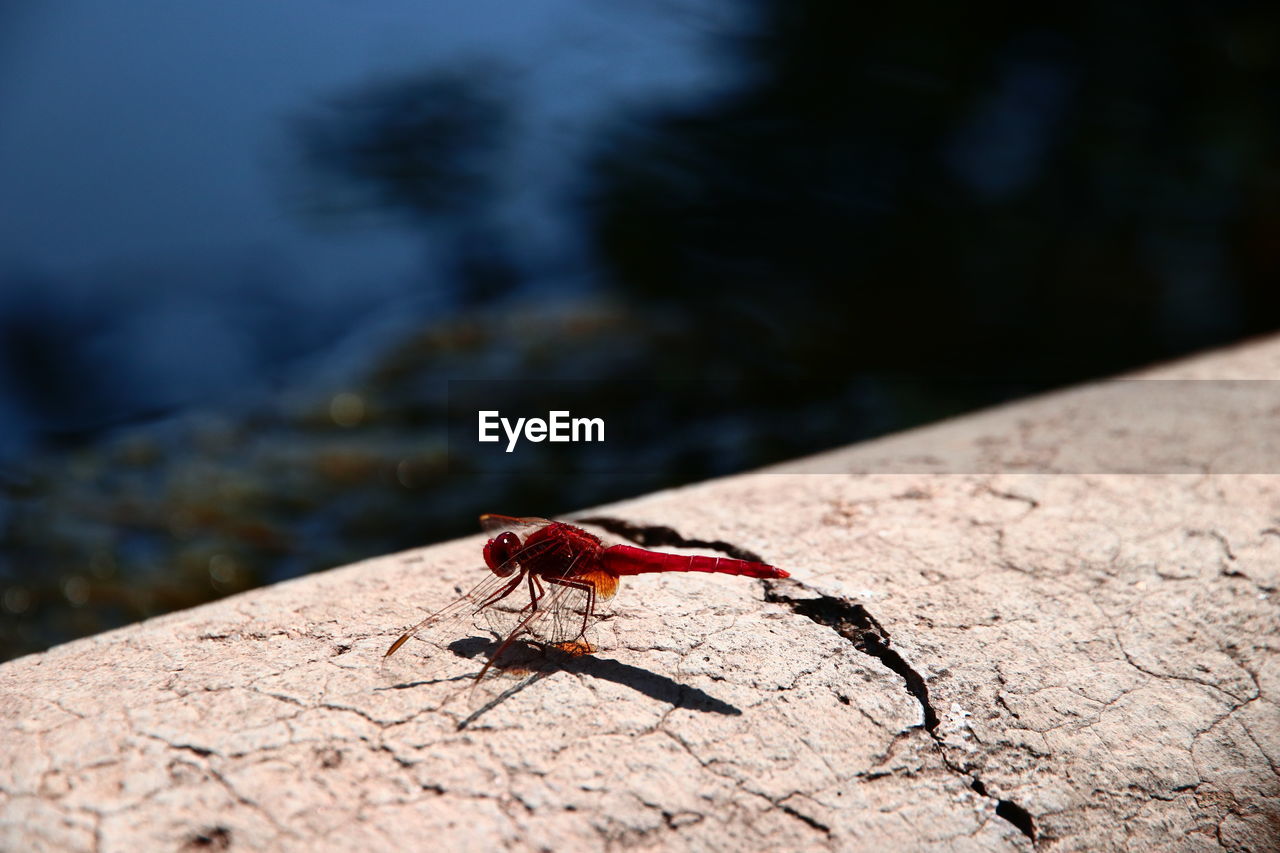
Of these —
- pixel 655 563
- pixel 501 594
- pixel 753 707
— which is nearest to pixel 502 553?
pixel 501 594

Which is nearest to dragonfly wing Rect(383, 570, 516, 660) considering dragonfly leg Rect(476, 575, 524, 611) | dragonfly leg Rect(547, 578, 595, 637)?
dragonfly leg Rect(476, 575, 524, 611)

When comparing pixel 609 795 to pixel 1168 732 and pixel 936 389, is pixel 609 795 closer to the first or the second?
pixel 1168 732

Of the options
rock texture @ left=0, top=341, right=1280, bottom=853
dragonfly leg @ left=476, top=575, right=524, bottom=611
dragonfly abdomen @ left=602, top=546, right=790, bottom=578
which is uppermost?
dragonfly abdomen @ left=602, top=546, right=790, bottom=578

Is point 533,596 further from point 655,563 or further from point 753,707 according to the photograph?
point 753,707

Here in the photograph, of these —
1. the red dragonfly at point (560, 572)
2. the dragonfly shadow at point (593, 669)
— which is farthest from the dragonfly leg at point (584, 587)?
the dragonfly shadow at point (593, 669)

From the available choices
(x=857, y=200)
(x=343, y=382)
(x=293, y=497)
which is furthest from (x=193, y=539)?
(x=857, y=200)

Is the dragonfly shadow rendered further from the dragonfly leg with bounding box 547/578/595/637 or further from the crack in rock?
the crack in rock
